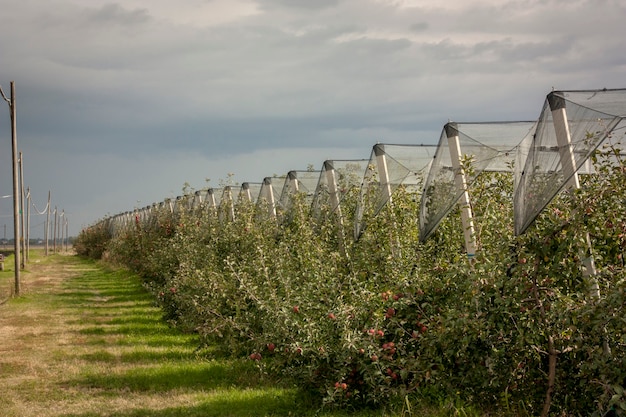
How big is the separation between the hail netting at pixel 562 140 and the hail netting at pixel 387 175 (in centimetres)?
389

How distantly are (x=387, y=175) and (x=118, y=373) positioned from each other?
4378 mm

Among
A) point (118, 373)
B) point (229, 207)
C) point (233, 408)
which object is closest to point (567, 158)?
point (233, 408)

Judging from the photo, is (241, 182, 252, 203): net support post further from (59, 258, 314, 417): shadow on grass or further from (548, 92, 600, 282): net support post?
(548, 92, 600, 282): net support post

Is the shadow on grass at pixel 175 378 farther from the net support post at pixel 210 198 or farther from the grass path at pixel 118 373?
the net support post at pixel 210 198

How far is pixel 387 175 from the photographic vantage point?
35.9 feet

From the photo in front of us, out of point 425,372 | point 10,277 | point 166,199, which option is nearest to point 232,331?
point 425,372

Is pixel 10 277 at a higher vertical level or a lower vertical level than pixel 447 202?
lower

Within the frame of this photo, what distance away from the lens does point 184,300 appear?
1271 cm

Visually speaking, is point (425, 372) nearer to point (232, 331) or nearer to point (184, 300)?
point (232, 331)

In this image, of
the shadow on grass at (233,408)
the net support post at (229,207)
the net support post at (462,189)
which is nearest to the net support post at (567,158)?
the net support post at (462,189)

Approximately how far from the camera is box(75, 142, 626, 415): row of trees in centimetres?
590

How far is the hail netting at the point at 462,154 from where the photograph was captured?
858 centimetres

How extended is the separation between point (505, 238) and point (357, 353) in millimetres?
1770

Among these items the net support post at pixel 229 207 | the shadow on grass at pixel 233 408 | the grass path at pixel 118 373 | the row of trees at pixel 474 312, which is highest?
the net support post at pixel 229 207
